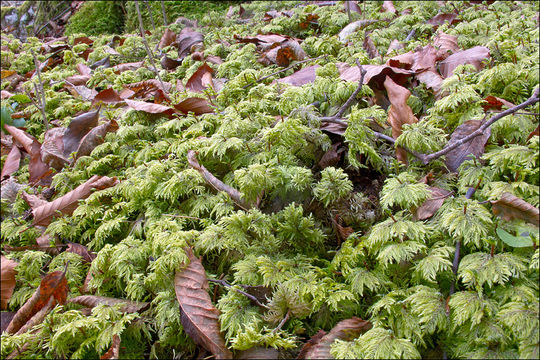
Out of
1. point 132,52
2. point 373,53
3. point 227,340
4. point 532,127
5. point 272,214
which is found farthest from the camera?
point 132,52

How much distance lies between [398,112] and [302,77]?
36.1 inches

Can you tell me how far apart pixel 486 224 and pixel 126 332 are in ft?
4.63

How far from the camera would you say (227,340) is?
1.38m

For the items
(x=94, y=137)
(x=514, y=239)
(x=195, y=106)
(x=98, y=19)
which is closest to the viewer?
(x=514, y=239)

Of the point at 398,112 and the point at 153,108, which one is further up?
the point at 153,108

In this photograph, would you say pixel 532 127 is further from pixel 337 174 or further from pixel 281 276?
pixel 281 276

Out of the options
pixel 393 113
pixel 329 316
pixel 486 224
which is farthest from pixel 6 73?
pixel 486 224

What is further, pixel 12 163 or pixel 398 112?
pixel 12 163

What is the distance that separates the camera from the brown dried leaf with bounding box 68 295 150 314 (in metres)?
1.63

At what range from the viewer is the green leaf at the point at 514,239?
4.21ft

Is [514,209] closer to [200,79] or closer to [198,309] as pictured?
[198,309]

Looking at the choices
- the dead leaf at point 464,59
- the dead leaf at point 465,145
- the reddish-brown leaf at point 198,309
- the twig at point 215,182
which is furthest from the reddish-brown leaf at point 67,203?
the dead leaf at point 464,59

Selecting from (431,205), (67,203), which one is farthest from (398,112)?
(67,203)

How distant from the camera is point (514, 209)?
1.37 metres
